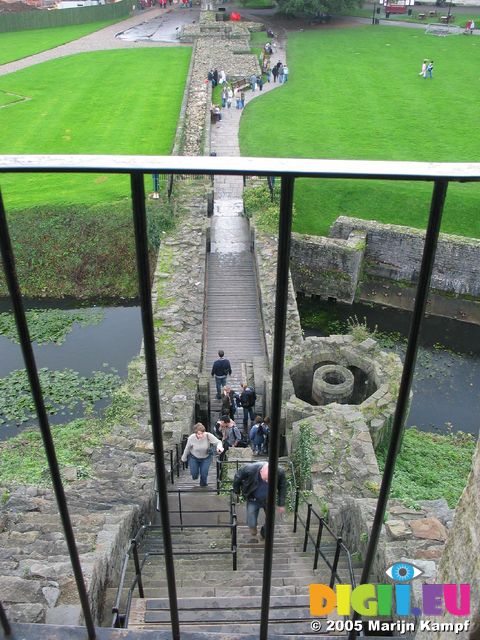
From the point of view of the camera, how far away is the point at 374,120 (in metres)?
26.3

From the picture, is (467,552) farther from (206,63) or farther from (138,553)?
(206,63)

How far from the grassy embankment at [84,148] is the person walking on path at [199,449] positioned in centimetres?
1071

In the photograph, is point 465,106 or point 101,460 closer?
point 101,460

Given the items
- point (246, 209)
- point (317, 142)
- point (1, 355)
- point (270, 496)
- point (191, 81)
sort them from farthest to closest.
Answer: point (191, 81)
point (317, 142)
point (246, 209)
point (1, 355)
point (270, 496)

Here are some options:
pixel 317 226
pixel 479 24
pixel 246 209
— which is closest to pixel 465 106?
pixel 317 226

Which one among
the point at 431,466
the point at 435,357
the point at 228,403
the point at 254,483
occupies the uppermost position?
the point at 254,483

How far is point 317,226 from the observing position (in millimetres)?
18969

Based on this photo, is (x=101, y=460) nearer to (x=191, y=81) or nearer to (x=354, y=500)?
(x=354, y=500)

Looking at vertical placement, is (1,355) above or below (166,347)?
below

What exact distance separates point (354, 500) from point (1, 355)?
37.5 ft

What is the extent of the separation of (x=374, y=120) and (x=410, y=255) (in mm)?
11223

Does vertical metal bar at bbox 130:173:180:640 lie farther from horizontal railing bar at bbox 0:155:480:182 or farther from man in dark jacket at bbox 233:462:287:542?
man in dark jacket at bbox 233:462:287:542

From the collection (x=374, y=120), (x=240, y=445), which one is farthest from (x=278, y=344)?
(x=374, y=120)

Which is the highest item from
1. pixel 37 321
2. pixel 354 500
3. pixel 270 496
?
pixel 270 496
